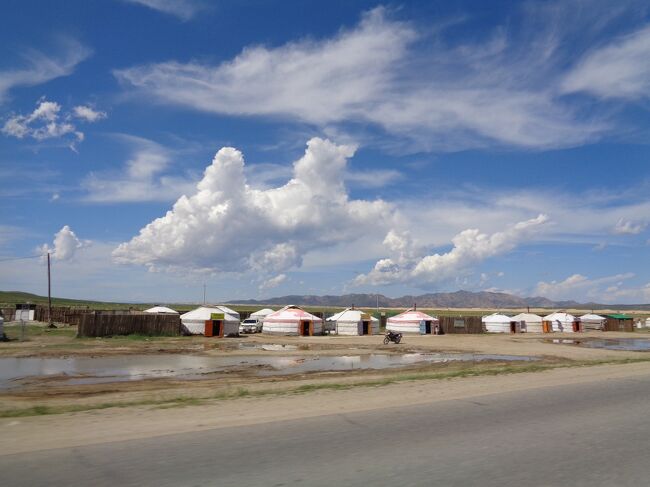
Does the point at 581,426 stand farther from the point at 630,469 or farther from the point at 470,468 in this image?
the point at 470,468

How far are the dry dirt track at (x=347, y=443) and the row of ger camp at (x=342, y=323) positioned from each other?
40.9 meters

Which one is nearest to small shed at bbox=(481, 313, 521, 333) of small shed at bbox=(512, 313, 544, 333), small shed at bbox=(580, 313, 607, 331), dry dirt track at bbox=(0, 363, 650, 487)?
small shed at bbox=(512, 313, 544, 333)

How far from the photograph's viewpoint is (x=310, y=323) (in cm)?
5700

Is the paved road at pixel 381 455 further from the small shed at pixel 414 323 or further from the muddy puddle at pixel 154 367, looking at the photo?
the small shed at pixel 414 323

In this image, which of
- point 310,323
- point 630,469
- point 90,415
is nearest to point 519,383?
point 630,469

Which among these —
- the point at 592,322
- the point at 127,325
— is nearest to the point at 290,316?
the point at 127,325

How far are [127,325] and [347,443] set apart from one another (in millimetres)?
40379

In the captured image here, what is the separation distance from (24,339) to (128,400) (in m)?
31.8

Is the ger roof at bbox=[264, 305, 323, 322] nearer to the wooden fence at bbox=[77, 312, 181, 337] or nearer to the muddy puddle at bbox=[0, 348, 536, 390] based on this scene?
the wooden fence at bbox=[77, 312, 181, 337]

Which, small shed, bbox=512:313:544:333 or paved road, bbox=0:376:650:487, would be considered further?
small shed, bbox=512:313:544:333

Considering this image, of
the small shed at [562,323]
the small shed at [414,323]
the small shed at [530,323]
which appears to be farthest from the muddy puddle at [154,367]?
the small shed at [562,323]

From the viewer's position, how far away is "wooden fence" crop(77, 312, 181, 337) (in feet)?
139

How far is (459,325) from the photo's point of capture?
225ft

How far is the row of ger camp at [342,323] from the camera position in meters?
52.0
